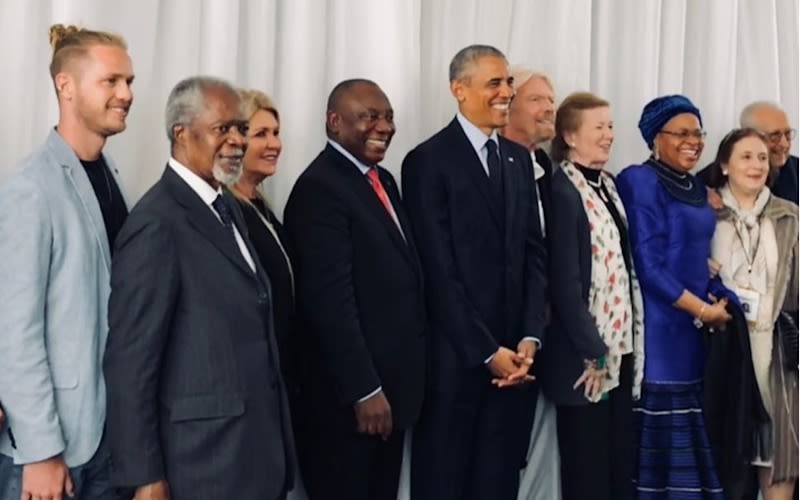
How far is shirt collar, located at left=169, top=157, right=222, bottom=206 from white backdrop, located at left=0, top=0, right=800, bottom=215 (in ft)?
2.36

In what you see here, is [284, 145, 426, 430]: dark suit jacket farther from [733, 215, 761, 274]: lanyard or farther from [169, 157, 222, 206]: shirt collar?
[733, 215, 761, 274]: lanyard

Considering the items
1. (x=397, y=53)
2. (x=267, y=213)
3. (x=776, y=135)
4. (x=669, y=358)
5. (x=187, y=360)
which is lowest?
(x=669, y=358)

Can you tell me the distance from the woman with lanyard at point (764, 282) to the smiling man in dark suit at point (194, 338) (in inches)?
83.4

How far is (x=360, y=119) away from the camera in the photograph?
288 centimetres

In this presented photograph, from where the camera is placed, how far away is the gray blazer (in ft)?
6.68

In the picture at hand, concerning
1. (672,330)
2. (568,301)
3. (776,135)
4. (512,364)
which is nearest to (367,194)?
(512,364)

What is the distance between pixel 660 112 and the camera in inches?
143

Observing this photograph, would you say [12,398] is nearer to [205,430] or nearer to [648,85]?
[205,430]

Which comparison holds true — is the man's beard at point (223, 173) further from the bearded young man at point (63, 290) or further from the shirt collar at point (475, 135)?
the shirt collar at point (475, 135)

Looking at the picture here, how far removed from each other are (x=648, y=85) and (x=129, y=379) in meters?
2.79

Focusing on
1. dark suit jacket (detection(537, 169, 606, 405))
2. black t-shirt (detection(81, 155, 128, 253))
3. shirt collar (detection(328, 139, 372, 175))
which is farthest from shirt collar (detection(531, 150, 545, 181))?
black t-shirt (detection(81, 155, 128, 253))

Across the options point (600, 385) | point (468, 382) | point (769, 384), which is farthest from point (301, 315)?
point (769, 384)

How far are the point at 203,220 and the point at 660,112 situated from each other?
208 centimetres

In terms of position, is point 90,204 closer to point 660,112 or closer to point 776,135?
point 660,112
